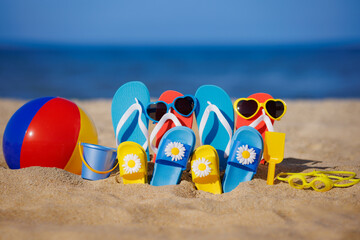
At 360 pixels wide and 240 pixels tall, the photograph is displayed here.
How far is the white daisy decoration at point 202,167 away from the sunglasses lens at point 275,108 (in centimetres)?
88

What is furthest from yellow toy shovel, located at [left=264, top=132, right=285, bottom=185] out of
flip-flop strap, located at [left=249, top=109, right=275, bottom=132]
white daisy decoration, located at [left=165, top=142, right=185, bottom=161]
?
white daisy decoration, located at [left=165, top=142, right=185, bottom=161]

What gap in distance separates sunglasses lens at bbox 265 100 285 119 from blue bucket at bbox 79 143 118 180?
4.59ft

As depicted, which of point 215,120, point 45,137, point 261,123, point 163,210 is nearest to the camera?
point 163,210

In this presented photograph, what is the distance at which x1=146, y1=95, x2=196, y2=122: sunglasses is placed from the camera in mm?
3121

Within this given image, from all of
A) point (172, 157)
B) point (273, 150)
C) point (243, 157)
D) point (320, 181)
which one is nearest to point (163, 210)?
point (172, 157)

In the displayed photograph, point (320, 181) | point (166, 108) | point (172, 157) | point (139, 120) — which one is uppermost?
point (166, 108)

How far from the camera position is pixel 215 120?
3209 millimetres

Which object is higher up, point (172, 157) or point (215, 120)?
point (215, 120)

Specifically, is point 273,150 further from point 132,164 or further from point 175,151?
point 132,164

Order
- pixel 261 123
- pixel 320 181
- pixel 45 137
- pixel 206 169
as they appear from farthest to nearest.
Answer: pixel 261 123 → pixel 45 137 → pixel 320 181 → pixel 206 169

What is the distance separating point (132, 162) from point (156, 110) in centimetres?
60

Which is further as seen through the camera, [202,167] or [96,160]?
[96,160]

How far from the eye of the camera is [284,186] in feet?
8.97

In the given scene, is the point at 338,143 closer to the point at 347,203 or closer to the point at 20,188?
the point at 347,203
